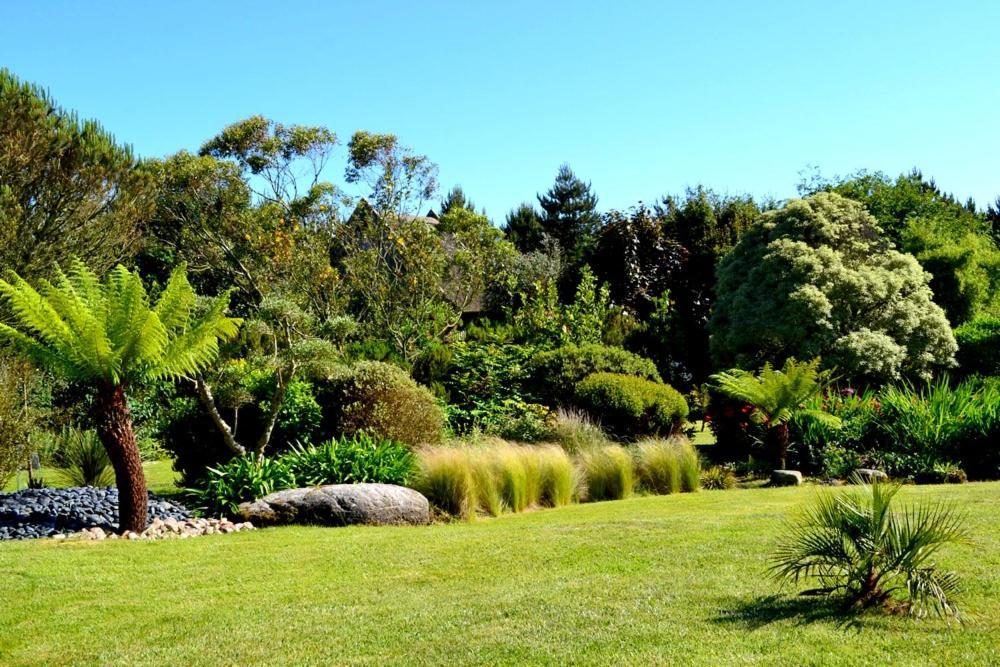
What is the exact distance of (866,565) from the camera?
19.3 ft

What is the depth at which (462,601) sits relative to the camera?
6715 mm

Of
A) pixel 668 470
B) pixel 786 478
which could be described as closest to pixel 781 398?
pixel 786 478

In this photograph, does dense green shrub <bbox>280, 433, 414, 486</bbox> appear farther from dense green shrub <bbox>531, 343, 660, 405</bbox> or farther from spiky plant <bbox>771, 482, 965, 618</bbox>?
spiky plant <bbox>771, 482, 965, 618</bbox>

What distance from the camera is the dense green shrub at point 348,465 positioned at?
11.9 meters

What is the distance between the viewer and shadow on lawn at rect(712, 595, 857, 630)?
5.84 m

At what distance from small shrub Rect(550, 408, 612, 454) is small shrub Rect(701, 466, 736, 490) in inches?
59.9

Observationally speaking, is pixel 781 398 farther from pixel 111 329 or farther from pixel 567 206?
pixel 567 206

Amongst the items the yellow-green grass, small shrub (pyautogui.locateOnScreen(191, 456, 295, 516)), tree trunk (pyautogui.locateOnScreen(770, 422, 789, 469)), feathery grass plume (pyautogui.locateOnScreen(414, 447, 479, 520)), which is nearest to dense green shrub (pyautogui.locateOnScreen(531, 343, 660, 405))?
tree trunk (pyautogui.locateOnScreen(770, 422, 789, 469))

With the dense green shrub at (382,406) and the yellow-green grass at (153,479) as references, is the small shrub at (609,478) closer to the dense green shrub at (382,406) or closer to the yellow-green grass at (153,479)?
the dense green shrub at (382,406)

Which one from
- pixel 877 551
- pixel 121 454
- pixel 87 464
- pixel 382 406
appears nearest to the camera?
pixel 877 551

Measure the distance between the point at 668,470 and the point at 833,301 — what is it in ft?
24.4

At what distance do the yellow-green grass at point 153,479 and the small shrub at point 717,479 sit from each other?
25.3 feet

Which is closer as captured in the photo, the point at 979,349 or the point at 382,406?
the point at 382,406

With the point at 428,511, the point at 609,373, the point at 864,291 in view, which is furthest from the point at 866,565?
the point at 864,291
